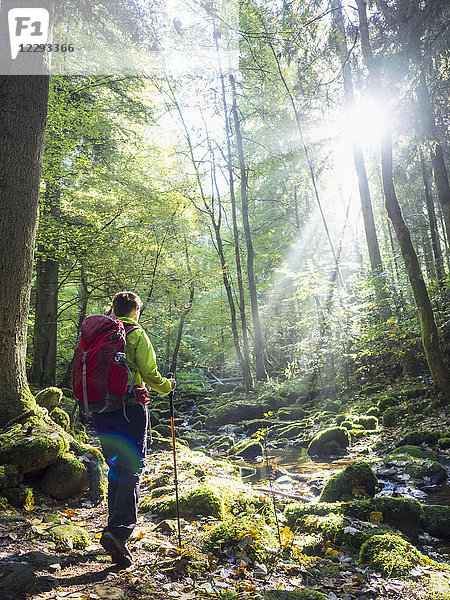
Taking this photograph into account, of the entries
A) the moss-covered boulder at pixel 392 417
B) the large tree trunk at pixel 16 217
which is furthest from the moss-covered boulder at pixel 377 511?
the moss-covered boulder at pixel 392 417

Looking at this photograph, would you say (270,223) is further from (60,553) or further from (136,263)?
(60,553)

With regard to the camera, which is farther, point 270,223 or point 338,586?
point 270,223

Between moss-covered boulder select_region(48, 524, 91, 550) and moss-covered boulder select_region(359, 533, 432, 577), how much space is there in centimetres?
256

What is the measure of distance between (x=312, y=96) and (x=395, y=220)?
18.6 feet

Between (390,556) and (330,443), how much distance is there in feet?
16.5

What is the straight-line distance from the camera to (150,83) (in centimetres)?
1423

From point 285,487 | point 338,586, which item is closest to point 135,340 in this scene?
point 338,586

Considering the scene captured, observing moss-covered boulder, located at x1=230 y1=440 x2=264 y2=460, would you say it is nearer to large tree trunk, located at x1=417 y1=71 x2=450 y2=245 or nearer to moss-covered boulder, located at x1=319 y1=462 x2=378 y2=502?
moss-covered boulder, located at x1=319 y1=462 x2=378 y2=502

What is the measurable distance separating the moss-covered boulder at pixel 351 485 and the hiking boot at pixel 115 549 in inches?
123

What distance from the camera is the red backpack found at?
328cm

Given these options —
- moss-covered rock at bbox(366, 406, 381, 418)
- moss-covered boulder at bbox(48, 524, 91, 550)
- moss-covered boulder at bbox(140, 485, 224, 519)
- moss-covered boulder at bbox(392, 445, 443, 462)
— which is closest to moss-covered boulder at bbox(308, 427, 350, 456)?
moss-covered boulder at bbox(392, 445, 443, 462)

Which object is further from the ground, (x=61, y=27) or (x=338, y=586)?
(x=61, y=27)

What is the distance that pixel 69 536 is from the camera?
354 cm

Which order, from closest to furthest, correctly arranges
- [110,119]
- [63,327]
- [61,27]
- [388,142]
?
[388,142]
[61,27]
[110,119]
[63,327]
